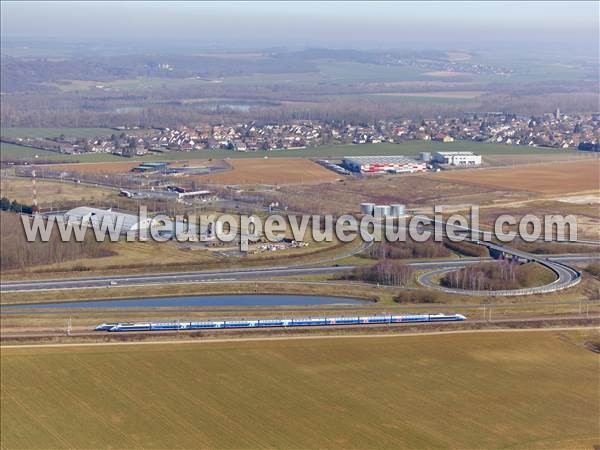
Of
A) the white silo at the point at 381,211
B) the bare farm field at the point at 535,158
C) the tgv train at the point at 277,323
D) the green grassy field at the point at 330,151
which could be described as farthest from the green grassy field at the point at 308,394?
the green grassy field at the point at 330,151

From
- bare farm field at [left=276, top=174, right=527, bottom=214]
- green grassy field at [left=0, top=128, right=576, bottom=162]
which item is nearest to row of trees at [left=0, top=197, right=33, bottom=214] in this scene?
bare farm field at [left=276, top=174, right=527, bottom=214]

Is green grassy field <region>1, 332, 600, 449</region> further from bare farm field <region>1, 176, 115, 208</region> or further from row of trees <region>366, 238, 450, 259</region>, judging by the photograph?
bare farm field <region>1, 176, 115, 208</region>

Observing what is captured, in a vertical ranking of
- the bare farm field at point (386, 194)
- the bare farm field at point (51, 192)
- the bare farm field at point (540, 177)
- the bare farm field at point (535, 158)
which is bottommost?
the bare farm field at point (386, 194)

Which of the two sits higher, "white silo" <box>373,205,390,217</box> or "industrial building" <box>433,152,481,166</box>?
"industrial building" <box>433,152,481,166</box>

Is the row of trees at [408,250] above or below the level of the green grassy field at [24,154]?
below

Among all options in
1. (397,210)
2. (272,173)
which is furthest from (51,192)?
(397,210)

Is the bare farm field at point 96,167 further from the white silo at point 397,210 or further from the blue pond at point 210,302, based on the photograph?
the blue pond at point 210,302

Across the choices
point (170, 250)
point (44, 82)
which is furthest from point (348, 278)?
point (44, 82)
